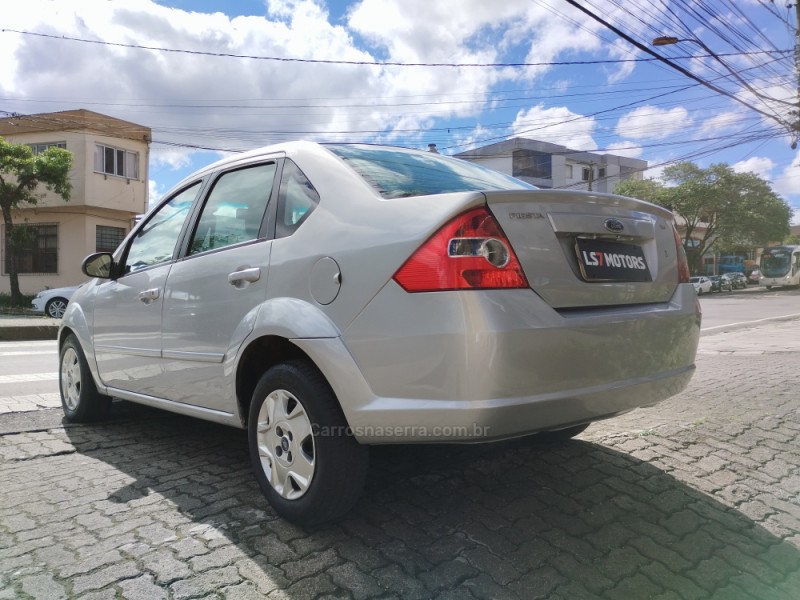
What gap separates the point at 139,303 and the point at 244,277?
119 centimetres

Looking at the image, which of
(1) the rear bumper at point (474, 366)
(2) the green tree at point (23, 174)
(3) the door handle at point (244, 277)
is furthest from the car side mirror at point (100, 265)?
(2) the green tree at point (23, 174)

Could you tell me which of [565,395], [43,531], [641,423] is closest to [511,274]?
[565,395]

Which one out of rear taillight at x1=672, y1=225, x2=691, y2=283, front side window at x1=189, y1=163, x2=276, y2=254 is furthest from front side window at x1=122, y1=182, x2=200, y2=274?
rear taillight at x1=672, y1=225, x2=691, y2=283

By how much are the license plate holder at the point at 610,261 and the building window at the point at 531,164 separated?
142ft

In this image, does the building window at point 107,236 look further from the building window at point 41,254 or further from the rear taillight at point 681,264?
the rear taillight at point 681,264

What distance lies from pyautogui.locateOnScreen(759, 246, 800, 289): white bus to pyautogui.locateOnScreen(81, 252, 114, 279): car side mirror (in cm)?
4596

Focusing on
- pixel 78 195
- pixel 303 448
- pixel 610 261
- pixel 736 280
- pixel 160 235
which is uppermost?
pixel 78 195

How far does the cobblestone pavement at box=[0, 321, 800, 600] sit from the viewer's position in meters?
2.16

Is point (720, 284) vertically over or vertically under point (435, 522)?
over

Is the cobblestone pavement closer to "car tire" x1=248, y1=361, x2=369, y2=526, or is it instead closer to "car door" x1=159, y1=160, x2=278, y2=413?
"car tire" x1=248, y1=361, x2=369, y2=526

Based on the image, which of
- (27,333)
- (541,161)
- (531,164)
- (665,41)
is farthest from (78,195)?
(541,161)

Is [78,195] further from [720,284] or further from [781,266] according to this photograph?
[781,266]

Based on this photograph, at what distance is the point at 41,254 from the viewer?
78.5 feet

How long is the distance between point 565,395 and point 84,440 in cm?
325
